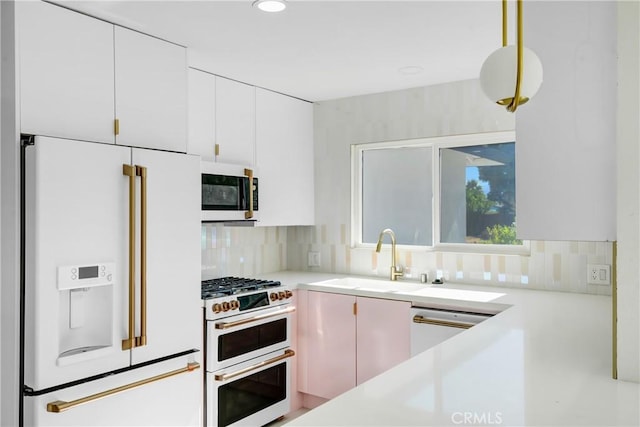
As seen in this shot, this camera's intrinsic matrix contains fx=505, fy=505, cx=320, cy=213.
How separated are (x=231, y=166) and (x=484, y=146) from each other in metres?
1.70

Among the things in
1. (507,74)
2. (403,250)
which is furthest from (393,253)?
(507,74)

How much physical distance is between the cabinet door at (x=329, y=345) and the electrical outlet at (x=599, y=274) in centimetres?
142

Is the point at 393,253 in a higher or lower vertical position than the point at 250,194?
lower

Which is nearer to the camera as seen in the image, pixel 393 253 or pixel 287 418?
pixel 287 418

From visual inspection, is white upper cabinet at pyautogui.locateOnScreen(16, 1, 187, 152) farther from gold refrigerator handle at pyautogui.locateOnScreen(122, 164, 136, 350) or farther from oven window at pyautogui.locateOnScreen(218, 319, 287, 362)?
oven window at pyautogui.locateOnScreen(218, 319, 287, 362)

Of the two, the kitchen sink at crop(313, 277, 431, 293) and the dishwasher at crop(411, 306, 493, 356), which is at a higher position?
the kitchen sink at crop(313, 277, 431, 293)

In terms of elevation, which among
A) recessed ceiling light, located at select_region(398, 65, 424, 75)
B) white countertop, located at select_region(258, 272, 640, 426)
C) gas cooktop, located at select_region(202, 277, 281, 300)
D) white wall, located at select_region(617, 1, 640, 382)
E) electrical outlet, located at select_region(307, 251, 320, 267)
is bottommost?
gas cooktop, located at select_region(202, 277, 281, 300)

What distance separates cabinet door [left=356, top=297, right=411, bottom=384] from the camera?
119 inches

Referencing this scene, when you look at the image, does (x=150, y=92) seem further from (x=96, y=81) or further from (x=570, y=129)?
(x=570, y=129)

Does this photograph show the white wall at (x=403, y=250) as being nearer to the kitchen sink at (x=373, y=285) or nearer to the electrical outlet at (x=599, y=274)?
the electrical outlet at (x=599, y=274)

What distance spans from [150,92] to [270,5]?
2.63 ft

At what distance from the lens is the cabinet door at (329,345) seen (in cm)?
325

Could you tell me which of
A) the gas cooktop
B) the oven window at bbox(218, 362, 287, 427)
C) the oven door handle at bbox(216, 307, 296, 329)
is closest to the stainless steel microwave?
the gas cooktop

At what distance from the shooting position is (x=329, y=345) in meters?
3.34
